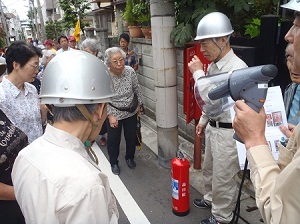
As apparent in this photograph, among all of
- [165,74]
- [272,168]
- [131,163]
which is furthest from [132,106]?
[272,168]

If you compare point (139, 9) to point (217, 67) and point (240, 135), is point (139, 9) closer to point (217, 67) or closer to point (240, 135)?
point (217, 67)

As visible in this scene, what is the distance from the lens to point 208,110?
2.48 meters

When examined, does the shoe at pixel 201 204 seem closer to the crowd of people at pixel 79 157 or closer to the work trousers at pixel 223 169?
the work trousers at pixel 223 169

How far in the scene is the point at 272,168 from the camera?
3.85 ft

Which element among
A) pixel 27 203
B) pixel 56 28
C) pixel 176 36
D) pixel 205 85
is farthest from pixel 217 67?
pixel 56 28

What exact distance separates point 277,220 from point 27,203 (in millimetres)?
1025

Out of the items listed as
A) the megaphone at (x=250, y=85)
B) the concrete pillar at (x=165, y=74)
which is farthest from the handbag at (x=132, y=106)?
the megaphone at (x=250, y=85)

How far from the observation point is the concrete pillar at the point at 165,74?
3.61m

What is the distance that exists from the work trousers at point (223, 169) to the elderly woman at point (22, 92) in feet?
5.94

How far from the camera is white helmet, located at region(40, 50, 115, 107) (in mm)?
1317

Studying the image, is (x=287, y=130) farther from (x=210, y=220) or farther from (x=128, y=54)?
(x=128, y=54)

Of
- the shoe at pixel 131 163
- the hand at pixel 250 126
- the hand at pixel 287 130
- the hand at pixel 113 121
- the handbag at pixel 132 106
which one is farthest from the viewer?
the shoe at pixel 131 163

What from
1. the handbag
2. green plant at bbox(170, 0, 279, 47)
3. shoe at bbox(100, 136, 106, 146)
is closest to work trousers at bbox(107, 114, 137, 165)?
the handbag

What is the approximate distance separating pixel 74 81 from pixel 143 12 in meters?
5.53
